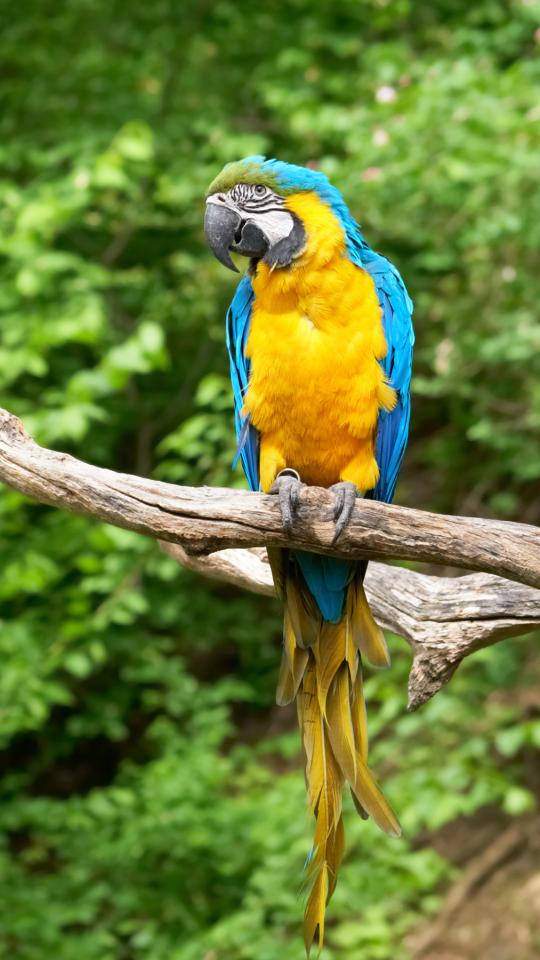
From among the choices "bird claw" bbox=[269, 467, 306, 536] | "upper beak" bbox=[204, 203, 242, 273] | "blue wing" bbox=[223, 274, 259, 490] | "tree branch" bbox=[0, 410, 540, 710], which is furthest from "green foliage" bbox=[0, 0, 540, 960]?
"bird claw" bbox=[269, 467, 306, 536]

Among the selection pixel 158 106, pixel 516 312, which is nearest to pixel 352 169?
pixel 516 312

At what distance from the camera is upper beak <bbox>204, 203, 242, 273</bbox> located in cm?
194

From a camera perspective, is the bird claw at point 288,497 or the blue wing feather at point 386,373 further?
the blue wing feather at point 386,373

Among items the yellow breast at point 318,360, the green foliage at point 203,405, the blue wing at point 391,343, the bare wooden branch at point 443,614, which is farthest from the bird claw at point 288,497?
the green foliage at point 203,405

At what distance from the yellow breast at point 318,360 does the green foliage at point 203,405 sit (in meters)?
0.78

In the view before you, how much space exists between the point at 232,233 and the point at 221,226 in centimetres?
3

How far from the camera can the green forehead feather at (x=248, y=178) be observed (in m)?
1.94

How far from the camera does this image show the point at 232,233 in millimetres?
1951

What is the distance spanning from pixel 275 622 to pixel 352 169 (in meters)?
2.60

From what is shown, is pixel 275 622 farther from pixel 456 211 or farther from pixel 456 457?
pixel 456 211

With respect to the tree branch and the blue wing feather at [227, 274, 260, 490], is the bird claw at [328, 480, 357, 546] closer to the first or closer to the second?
the tree branch

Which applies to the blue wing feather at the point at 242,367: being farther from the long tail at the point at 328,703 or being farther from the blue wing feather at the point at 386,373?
the long tail at the point at 328,703

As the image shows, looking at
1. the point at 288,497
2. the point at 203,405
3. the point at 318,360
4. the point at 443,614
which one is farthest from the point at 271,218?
the point at 203,405

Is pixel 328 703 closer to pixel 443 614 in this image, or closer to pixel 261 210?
pixel 443 614
